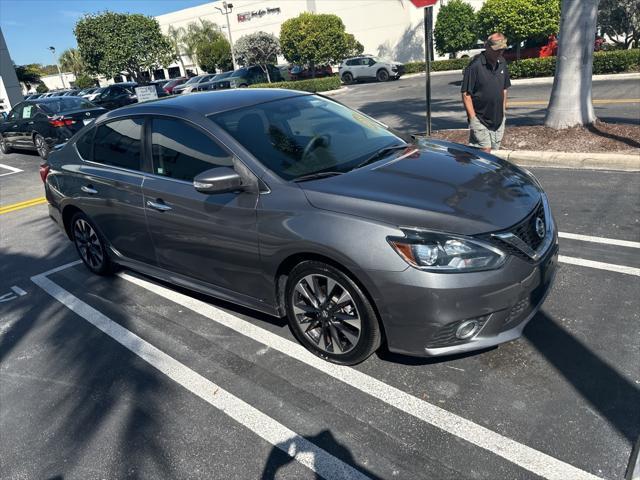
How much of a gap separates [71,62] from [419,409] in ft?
311

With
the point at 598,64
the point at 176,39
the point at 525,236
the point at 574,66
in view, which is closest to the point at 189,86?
the point at 598,64

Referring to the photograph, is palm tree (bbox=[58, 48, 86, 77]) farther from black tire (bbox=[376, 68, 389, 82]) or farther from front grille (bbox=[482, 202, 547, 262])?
front grille (bbox=[482, 202, 547, 262])

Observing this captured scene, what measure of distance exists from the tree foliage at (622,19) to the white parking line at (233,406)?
28.9m

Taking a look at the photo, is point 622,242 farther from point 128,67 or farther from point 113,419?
Result: point 128,67

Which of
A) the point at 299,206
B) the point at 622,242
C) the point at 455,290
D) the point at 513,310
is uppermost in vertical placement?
the point at 299,206

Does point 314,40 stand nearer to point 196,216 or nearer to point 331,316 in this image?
point 196,216

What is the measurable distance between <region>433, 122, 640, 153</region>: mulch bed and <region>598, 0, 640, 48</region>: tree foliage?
69.7 ft

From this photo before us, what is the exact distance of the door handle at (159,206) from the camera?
3740mm

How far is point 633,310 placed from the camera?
3502 mm

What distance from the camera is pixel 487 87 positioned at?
6199 mm

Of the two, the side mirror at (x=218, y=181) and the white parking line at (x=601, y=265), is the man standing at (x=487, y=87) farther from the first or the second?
the side mirror at (x=218, y=181)

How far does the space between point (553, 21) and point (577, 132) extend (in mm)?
20571

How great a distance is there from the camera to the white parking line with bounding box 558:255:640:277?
402 centimetres

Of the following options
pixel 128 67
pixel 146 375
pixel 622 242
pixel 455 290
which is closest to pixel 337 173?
pixel 455 290
